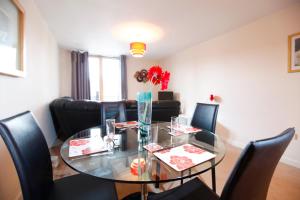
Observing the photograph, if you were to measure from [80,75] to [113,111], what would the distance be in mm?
3135

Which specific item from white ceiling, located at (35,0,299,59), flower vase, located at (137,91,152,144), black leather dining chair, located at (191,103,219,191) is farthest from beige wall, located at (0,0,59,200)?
black leather dining chair, located at (191,103,219,191)

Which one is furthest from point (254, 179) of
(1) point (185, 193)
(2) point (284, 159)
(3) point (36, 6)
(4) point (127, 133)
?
(3) point (36, 6)

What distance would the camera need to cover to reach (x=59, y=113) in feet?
8.65

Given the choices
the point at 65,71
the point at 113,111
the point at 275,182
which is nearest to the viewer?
the point at 275,182

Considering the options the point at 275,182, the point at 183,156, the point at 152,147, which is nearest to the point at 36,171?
the point at 152,147


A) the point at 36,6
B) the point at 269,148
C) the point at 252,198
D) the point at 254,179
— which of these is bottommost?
the point at 252,198

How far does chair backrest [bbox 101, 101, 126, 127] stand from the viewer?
1.94 metres

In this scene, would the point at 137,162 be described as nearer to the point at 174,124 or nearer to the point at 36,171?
the point at 36,171

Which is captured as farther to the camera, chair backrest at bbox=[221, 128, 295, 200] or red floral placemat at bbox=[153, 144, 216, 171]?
red floral placemat at bbox=[153, 144, 216, 171]

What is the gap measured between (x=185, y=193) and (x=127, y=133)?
2.50 ft

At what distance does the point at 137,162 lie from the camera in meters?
0.94

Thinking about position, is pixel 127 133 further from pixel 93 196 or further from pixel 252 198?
pixel 252 198

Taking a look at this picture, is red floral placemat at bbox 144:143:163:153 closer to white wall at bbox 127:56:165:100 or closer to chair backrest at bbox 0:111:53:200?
chair backrest at bbox 0:111:53:200

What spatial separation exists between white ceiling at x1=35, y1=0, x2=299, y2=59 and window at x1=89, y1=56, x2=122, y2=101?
1.54 meters
